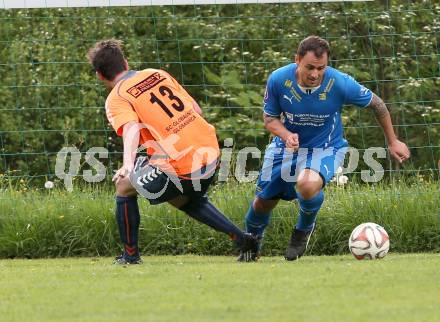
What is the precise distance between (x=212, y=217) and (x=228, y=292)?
2.38 m

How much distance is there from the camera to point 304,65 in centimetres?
895

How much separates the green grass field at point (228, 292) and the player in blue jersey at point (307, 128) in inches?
20.6

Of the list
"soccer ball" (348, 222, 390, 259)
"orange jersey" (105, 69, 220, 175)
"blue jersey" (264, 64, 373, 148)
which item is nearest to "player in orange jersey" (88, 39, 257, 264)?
"orange jersey" (105, 69, 220, 175)

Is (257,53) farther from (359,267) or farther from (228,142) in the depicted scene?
(359,267)

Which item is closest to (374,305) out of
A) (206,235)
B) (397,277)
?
(397,277)

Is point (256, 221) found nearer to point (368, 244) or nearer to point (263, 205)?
point (263, 205)

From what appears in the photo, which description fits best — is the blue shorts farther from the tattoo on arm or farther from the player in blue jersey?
the tattoo on arm

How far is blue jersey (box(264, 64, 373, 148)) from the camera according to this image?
9.16 meters

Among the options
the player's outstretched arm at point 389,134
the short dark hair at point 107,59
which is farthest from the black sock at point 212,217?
the player's outstretched arm at point 389,134

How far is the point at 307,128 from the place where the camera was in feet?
30.5

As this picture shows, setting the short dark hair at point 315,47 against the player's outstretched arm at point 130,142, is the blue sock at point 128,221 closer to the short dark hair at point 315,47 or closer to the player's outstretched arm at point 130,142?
the player's outstretched arm at point 130,142

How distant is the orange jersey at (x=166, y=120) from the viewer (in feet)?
28.7

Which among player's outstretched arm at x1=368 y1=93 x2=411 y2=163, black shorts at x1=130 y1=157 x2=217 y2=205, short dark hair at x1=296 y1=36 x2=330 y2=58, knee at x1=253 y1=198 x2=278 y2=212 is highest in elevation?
short dark hair at x1=296 y1=36 x2=330 y2=58

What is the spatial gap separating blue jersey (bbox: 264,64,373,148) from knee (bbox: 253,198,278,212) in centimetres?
60
